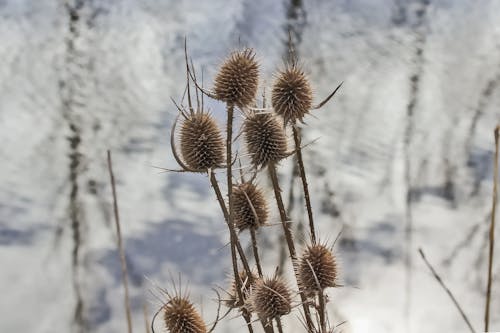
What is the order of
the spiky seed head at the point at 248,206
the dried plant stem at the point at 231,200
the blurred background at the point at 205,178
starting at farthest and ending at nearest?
the blurred background at the point at 205,178 < the spiky seed head at the point at 248,206 < the dried plant stem at the point at 231,200

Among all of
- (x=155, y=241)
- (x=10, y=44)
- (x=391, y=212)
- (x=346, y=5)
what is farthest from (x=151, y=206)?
(x=346, y=5)

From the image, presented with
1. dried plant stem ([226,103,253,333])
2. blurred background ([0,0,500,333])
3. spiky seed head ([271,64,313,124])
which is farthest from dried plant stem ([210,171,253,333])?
blurred background ([0,0,500,333])

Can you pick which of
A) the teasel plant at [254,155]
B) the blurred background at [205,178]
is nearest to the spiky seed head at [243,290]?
the teasel plant at [254,155]

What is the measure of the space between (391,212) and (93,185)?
925 millimetres

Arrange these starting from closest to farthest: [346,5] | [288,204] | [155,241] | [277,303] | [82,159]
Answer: [277,303], [288,204], [155,241], [82,159], [346,5]

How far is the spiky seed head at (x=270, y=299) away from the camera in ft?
2.12

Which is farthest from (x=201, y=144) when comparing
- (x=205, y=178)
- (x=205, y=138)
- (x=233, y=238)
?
(x=205, y=178)

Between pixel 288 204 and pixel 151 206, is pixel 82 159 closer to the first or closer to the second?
pixel 151 206

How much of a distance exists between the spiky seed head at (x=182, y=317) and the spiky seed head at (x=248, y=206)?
107 mm

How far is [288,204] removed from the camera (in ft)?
5.43

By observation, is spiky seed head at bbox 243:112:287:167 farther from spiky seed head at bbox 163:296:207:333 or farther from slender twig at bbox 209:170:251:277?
spiky seed head at bbox 163:296:207:333

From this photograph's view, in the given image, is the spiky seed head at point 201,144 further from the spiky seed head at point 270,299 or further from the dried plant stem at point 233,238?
the spiky seed head at point 270,299

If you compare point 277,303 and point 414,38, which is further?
point 414,38

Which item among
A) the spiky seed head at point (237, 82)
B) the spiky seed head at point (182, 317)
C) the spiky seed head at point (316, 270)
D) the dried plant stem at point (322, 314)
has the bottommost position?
the dried plant stem at point (322, 314)
